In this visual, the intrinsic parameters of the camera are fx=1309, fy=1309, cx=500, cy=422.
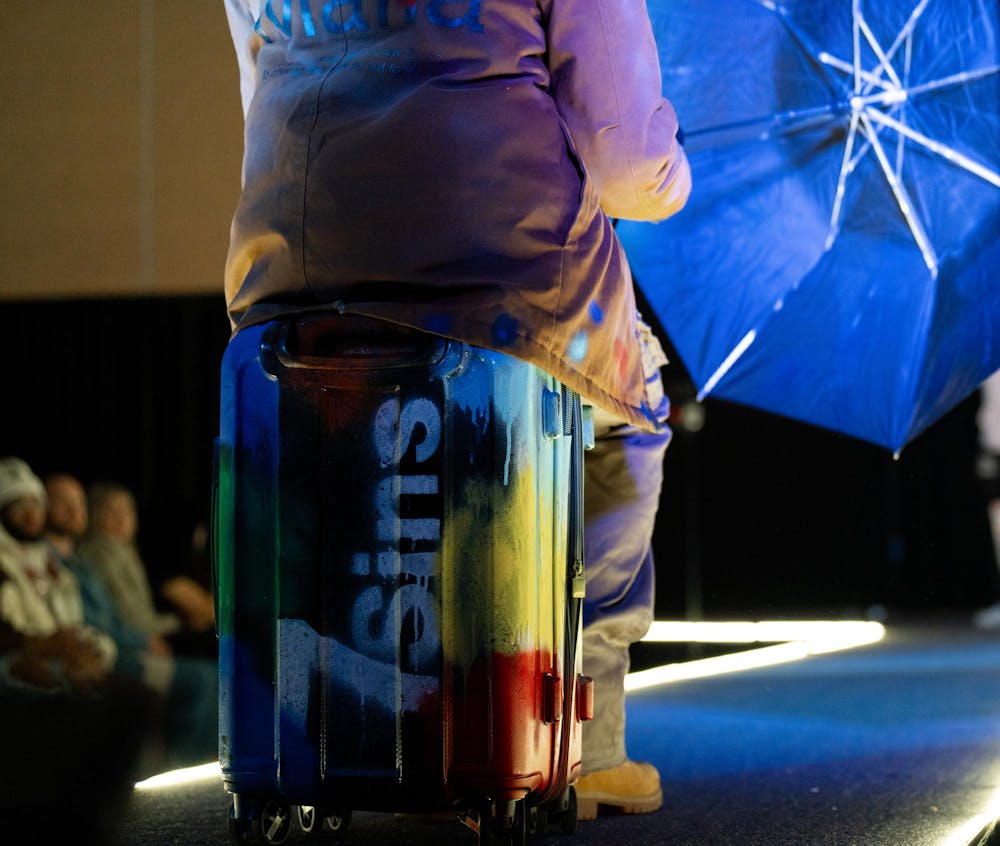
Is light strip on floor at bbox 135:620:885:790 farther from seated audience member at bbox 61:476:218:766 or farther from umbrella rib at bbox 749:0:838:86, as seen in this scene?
umbrella rib at bbox 749:0:838:86

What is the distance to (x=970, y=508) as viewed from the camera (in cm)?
801

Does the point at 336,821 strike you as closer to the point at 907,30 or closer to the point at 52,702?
the point at 907,30

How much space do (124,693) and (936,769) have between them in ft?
8.91

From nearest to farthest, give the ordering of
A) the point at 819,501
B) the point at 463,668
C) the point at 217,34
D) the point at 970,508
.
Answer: the point at 463,668 → the point at 217,34 → the point at 819,501 → the point at 970,508

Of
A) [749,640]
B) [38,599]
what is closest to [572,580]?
[38,599]

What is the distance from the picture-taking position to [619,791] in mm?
1910

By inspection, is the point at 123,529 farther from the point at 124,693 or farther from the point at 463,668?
the point at 463,668

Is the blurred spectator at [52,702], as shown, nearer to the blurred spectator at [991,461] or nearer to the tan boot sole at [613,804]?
the tan boot sole at [613,804]

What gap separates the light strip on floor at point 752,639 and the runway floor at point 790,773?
0.16 m

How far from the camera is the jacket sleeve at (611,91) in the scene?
1.51m

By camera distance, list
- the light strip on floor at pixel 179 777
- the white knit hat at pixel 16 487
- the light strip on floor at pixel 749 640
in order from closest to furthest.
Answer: the light strip on floor at pixel 179 777 → the light strip on floor at pixel 749 640 → the white knit hat at pixel 16 487

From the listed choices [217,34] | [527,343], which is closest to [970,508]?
[217,34]

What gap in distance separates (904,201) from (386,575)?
56.2 inches

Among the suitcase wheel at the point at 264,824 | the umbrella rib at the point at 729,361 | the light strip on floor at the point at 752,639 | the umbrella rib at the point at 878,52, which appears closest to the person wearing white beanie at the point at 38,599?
the light strip on floor at the point at 752,639
